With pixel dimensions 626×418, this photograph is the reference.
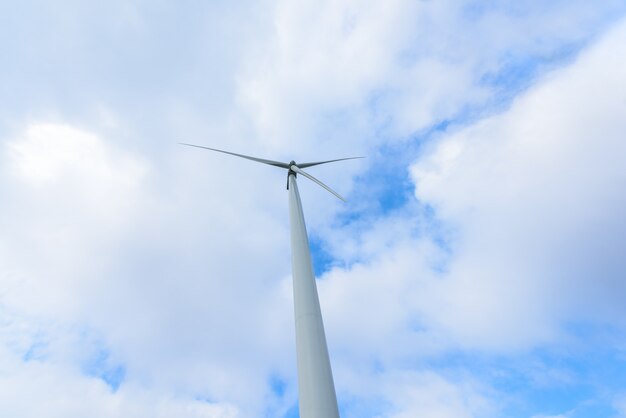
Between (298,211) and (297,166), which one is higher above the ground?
(297,166)

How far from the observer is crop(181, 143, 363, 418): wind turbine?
14578 mm

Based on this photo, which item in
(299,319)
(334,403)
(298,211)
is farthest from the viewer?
(298,211)

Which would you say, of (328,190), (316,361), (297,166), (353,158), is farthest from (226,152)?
(316,361)

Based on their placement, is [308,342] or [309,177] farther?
[309,177]

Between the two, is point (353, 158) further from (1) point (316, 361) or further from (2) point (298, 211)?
(1) point (316, 361)

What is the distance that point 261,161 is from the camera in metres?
37.7

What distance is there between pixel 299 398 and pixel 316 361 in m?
1.49

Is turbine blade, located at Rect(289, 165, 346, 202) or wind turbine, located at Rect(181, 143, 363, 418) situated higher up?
turbine blade, located at Rect(289, 165, 346, 202)

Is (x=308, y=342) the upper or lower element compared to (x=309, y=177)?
lower

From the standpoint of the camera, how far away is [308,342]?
16531 mm

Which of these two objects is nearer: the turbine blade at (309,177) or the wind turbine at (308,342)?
the wind turbine at (308,342)

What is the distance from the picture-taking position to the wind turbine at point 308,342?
14578mm

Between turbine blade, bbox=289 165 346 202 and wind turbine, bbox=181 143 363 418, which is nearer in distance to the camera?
wind turbine, bbox=181 143 363 418

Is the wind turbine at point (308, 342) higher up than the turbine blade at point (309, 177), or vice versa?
the turbine blade at point (309, 177)
